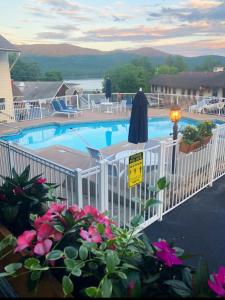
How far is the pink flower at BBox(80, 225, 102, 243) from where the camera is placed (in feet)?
4.49

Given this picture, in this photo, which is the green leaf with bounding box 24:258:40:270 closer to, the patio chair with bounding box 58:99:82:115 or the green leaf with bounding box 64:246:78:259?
the green leaf with bounding box 64:246:78:259

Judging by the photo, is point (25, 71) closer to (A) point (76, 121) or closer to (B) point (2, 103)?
(B) point (2, 103)

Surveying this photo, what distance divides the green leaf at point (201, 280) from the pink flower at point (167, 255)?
0.13 m

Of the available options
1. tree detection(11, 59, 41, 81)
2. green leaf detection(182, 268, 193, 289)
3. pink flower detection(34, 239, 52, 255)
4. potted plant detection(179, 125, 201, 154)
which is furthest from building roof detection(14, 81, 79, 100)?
green leaf detection(182, 268, 193, 289)

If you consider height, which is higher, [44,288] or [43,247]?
[43,247]

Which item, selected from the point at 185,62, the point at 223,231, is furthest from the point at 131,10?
the point at 185,62

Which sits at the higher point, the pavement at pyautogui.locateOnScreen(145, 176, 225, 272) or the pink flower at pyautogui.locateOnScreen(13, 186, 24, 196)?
the pink flower at pyautogui.locateOnScreen(13, 186, 24, 196)

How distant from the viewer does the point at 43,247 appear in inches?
51.7

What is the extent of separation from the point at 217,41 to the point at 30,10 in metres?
14.4

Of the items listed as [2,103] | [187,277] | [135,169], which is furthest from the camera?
[2,103]

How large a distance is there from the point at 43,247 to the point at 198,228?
274cm

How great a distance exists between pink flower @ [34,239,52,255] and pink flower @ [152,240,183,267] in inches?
20.3

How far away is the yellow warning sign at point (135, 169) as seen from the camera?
3100mm

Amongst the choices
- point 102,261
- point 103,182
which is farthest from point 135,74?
point 102,261
